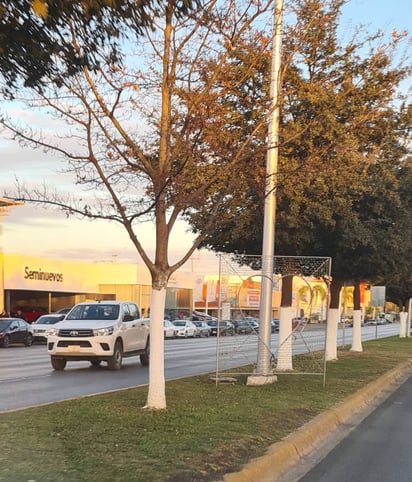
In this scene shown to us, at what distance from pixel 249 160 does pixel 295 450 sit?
433 cm

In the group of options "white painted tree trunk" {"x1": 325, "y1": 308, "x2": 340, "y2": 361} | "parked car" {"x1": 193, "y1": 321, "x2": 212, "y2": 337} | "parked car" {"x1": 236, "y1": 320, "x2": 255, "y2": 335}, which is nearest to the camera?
"parked car" {"x1": 236, "y1": 320, "x2": 255, "y2": 335}

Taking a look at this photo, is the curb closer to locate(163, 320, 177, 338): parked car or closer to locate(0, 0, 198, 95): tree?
locate(0, 0, 198, 95): tree

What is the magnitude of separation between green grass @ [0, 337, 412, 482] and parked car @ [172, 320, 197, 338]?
122ft

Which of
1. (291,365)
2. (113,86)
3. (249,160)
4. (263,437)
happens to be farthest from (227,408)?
(291,365)

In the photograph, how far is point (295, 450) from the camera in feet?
25.3

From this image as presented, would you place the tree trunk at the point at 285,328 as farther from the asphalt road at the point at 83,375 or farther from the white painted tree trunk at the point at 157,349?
the white painted tree trunk at the point at 157,349

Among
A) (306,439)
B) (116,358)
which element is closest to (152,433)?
(306,439)

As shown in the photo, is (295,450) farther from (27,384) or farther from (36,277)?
(36,277)

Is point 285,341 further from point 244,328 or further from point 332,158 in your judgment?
point 332,158

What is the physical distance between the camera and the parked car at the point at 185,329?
4953 centimetres

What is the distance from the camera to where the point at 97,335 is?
58.3 ft

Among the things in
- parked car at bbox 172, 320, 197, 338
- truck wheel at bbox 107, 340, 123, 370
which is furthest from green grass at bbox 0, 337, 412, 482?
parked car at bbox 172, 320, 197, 338

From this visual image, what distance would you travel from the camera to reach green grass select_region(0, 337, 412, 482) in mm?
6027

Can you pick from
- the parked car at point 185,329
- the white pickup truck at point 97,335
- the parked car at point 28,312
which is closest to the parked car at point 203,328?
the parked car at point 185,329
